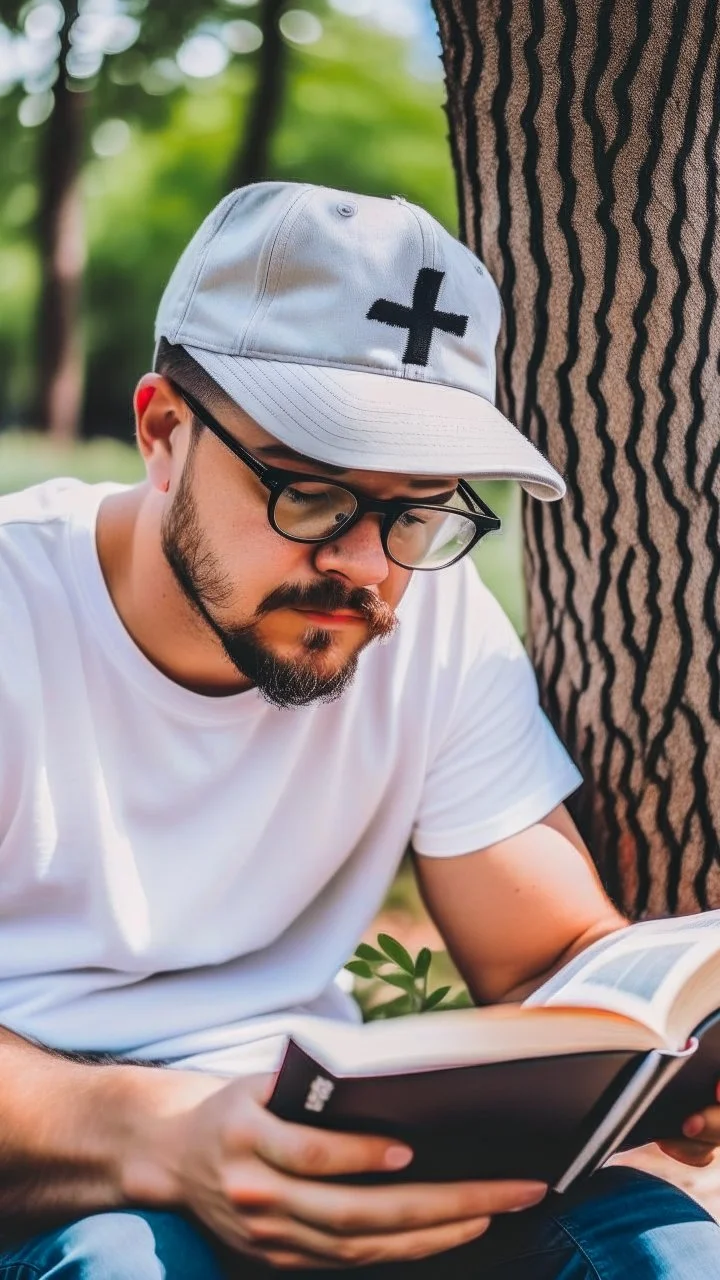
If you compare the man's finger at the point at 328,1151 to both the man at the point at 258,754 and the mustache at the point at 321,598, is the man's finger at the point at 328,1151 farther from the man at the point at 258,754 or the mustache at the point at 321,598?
the mustache at the point at 321,598

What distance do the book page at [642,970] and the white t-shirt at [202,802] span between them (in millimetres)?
371

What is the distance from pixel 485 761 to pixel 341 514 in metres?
0.54

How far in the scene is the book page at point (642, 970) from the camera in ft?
4.44

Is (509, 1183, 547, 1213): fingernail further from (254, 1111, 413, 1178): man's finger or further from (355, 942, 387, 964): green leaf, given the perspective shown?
(355, 942, 387, 964): green leaf

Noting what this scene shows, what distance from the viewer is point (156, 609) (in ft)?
6.36

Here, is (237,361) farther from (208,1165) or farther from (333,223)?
(208,1165)

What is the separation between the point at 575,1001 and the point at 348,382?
853mm

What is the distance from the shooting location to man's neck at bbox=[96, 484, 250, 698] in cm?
193

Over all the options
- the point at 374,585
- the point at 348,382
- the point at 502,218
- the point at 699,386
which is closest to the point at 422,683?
the point at 374,585

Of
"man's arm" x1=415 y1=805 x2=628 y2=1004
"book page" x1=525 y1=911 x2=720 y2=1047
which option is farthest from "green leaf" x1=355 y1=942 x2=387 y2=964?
"book page" x1=525 y1=911 x2=720 y2=1047

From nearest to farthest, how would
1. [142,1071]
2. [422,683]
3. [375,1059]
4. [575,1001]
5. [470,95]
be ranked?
1. [375,1059]
2. [575,1001]
3. [142,1071]
4. [422,683]
5. [470,95]

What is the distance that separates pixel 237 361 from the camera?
177 cm

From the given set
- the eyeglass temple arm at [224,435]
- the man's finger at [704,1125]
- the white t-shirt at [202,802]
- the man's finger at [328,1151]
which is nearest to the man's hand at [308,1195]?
the man's finger at [328,1151]

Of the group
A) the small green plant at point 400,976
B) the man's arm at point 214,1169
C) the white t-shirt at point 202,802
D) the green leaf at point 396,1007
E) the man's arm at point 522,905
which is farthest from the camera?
the green leaf at point 396,1007
